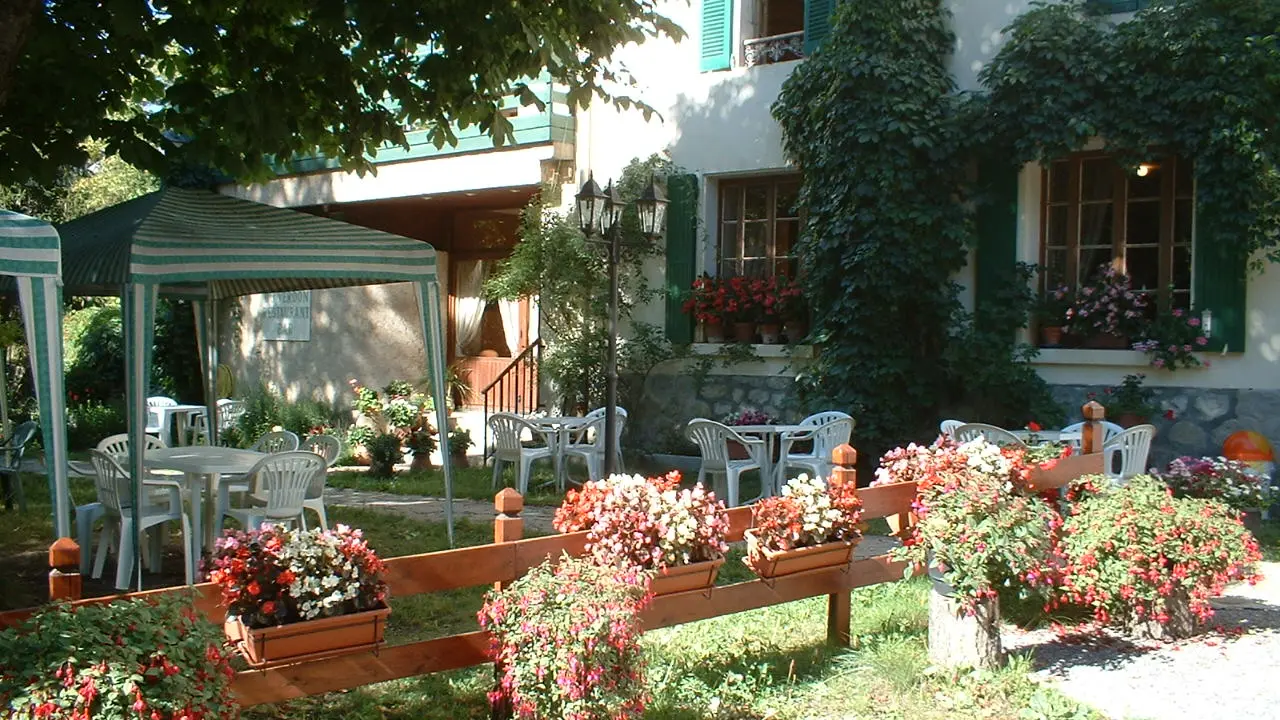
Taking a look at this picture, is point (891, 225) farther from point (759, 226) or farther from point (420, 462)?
point (420, 462)

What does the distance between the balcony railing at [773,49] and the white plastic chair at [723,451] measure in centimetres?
391

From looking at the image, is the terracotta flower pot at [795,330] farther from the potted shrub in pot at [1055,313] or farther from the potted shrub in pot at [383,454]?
the potted shrub in pot at [383,454]

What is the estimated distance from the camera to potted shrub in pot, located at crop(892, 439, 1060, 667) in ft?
13.9

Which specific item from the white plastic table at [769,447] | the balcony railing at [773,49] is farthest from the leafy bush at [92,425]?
the white plastic table at [769,447]

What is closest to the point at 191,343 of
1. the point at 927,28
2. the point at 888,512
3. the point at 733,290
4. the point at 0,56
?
the point at 733,290

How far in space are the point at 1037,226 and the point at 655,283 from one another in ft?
11.7

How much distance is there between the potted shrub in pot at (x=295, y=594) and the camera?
128 inches

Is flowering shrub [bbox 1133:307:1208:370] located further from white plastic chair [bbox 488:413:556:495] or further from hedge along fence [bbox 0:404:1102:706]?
white plastic chair [bbox 488:413:556:495]

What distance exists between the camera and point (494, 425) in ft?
31.4

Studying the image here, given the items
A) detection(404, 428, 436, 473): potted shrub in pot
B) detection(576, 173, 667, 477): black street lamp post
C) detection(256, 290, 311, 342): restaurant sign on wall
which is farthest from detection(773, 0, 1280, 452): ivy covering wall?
detection(256, 290, 311, 342): restaurant sign on wall

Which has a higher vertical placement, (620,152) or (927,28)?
(927,28)

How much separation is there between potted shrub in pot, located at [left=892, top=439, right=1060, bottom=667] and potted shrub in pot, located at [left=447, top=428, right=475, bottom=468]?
24.0ft

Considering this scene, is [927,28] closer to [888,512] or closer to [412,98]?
[412,98]

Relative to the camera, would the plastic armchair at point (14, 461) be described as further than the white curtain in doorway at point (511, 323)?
No
